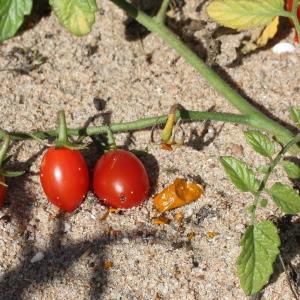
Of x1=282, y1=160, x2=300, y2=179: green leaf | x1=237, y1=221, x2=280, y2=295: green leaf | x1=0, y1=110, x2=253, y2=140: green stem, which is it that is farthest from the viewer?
x1=0, y1=110, x2=253, y2=140: green stem

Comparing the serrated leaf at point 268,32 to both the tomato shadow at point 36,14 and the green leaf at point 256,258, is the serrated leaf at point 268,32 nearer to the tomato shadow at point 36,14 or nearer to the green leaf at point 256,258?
the tomato shadow at point 36,14

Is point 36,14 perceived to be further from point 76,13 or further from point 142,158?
point 142,158

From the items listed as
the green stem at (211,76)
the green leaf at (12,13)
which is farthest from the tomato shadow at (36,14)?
the green leaf at (12,13)

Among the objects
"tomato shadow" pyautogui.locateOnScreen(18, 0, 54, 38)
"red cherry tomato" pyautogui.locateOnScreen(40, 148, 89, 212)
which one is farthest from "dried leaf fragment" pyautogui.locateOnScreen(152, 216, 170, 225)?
"tomato shadow" pyautogui.locateOnScreen(18, 0, 54, 38)

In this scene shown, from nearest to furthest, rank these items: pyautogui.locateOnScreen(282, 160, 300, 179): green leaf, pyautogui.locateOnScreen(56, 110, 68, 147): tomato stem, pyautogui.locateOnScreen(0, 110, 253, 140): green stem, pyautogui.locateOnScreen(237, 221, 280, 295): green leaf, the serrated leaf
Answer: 1. pyautogui.locateOnScreen(237, 221, 280, 295): green leaf
2. pyautogui.locateOnScreen(282, 160, 300, 179): green leaf
3. pyautogui.locateOnScreen(56, 110, 68, 147): tomato stem
4. pyautogui.locateOnScreen(0, 110, 253, 140): green stem
5. the serrated leaf

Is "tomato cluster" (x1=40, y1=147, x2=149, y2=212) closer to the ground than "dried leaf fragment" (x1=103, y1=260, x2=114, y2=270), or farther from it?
farther from it

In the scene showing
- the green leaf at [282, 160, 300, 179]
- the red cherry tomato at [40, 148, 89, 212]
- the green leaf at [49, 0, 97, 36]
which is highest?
the green leaf at [49, 0, 97, 36]

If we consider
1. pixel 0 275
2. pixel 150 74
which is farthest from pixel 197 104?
pixel 0 275

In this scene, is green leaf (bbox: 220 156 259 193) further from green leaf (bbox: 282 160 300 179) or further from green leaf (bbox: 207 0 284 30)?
green leaf (bbox: 207 0 284 30)
